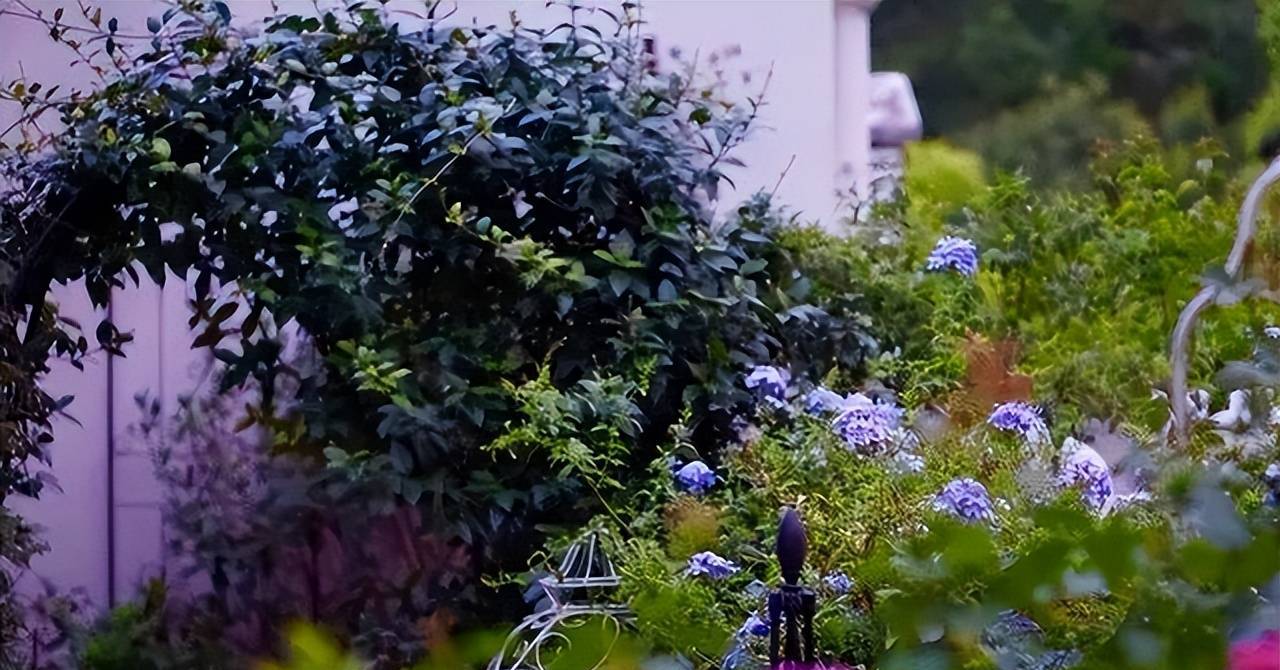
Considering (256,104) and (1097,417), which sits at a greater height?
(256,104)

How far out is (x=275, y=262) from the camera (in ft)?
9.14

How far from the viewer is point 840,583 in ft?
6.86

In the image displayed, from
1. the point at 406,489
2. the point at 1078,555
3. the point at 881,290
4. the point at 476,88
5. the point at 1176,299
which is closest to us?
the point at 1078,555

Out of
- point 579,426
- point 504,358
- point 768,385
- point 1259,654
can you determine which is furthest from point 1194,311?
point 1259,654

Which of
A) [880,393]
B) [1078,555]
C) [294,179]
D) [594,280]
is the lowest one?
[1078,555]

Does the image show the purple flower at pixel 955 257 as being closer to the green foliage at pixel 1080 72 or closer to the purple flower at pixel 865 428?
the purple flower at pixel 865 428

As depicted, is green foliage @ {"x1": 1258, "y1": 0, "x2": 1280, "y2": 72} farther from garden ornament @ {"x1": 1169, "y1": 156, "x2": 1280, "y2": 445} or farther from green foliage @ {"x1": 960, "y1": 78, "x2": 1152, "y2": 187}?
garden ornament @ {"x1": 1169, "y1": 156, "x2": 1280, "y2": 445}

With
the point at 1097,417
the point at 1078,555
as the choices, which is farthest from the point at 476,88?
the point at 1078,555

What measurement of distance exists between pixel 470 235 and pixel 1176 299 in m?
2.16

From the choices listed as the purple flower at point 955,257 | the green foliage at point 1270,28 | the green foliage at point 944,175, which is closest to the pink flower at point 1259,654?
the purple flower at point 955,257

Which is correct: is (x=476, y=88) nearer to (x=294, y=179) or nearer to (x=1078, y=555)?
(x=294, y=179)

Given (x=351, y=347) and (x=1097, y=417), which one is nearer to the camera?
(x=351, y=347)

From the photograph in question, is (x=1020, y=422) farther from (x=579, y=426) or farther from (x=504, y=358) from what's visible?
(x=504, y=358)

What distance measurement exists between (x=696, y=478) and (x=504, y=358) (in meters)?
0.51
